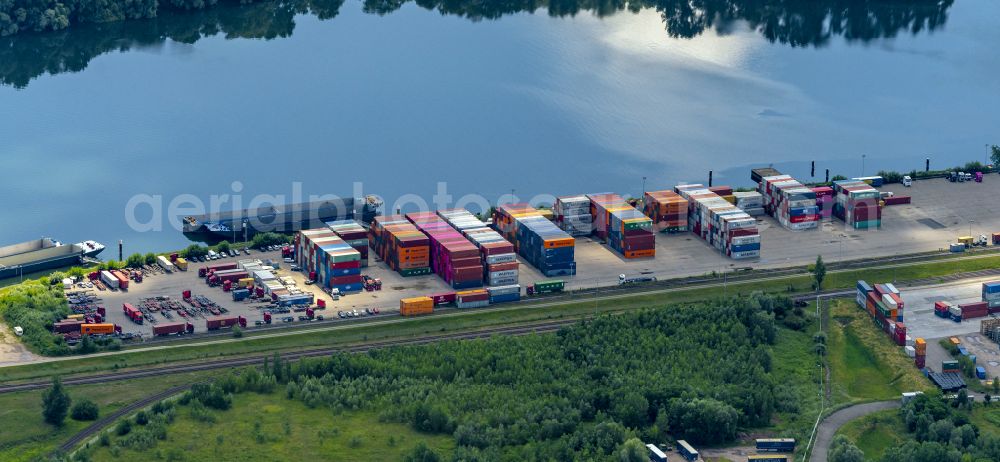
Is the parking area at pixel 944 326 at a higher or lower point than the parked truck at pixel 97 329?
lower

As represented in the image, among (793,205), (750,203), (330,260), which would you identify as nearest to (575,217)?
(750,203)

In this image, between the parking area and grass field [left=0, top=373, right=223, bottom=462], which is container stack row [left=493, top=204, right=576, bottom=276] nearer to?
the parking area

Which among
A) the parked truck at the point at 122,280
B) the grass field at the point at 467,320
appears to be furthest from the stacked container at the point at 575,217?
the parked truck at the point at 122,280

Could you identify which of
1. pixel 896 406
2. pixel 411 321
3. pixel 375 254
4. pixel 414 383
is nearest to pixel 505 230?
pixel 375 254

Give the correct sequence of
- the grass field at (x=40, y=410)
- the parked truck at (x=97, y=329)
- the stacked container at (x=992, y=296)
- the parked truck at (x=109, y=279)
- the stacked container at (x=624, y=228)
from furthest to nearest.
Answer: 1. the stacked container at (x=624, y=228)
2. the parked truck at (x=109, y=279)
3. the stacked container at (x=992, y=296)
4. the parked truck at (x=97, y=329)
5. the grass field at (x=40, y=410)

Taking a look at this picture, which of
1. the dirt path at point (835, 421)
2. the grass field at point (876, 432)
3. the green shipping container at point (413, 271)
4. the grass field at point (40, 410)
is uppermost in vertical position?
the green shipping container at point (413, 271)

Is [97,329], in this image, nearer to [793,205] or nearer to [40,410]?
[40,410]

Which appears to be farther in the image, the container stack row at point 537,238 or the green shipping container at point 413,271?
the container stack row at point 537,238

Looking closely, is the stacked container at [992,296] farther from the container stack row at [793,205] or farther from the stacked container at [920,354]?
the container stack row at [793,205]
